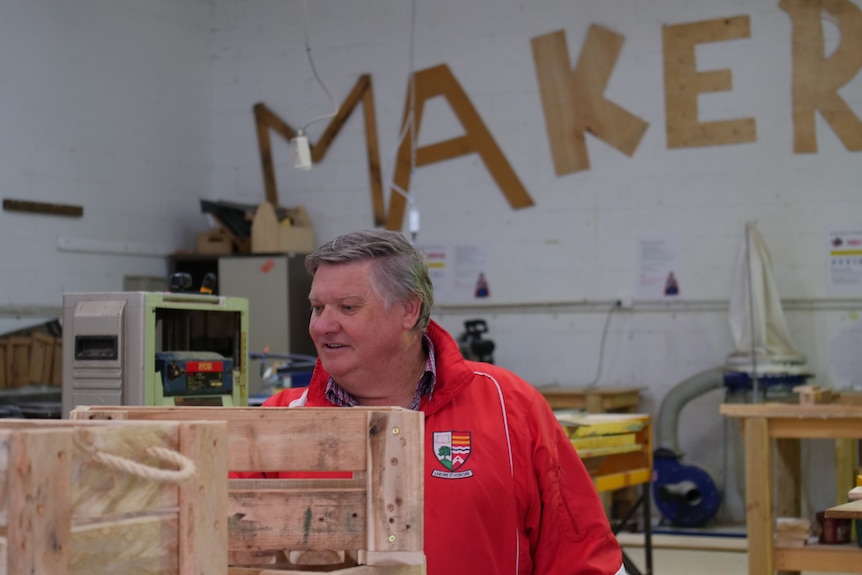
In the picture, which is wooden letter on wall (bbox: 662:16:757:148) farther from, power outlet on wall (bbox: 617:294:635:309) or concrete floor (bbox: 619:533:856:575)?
concrete floor (bbox: 619:533:856:575)

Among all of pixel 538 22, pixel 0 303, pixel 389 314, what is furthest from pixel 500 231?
pixel 389 314

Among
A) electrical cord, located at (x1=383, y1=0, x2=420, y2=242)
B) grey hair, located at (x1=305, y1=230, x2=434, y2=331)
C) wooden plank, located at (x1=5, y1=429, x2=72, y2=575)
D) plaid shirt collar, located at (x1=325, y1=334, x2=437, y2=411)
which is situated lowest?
wooden plank, located at (x1=5, y1=429, x2=72, y2=575)

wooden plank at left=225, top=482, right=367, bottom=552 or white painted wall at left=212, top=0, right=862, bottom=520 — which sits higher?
white painted wall at left=212, top=0, right=862, bottom=520

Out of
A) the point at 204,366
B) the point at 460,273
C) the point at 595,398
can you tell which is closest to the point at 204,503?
the point at 204,366

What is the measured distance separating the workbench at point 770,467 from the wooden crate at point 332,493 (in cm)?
323

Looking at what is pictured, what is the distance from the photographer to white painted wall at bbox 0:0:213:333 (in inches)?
287

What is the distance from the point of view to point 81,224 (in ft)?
25.5

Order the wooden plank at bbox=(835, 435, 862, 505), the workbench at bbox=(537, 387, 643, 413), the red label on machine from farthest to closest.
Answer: the workbench at bbox=(537, 387, 643, 413) < the wooden plank at bbox=(835, 435, 862, 505) < the red label on machine

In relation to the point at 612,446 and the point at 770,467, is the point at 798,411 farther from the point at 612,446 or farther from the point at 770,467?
the point at 612,446

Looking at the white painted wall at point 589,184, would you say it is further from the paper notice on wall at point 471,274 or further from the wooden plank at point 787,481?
the wooden plank at point 787,481

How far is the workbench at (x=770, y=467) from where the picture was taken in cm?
484

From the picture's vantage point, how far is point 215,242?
8.45 meters

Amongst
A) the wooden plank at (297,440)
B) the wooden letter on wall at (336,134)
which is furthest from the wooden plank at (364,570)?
the wooden letter on wall at (336,134)

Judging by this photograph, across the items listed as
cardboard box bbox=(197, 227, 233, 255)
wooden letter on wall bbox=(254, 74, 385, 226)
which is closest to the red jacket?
cardboard box bbox=(197, 227, 233, 255)
